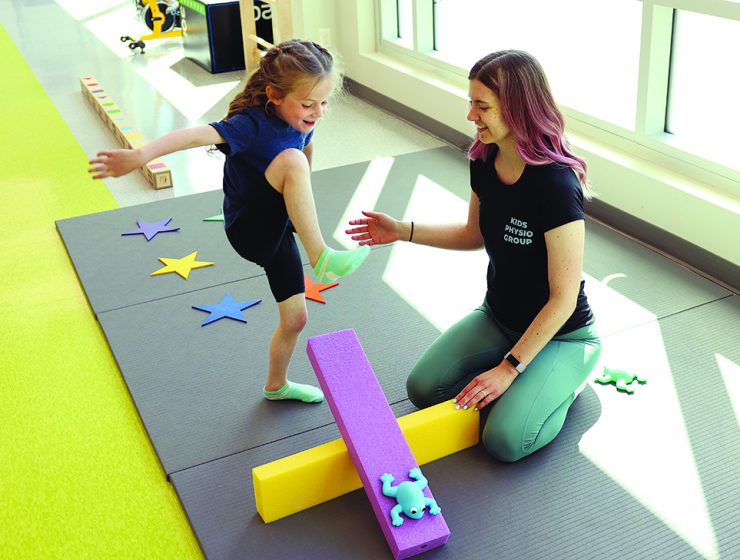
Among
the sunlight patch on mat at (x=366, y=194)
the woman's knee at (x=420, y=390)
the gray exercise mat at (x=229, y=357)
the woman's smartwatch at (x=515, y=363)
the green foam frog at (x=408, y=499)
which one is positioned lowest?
the sunlight patch on mat at (x=366, y=194)

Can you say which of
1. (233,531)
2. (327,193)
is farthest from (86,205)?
(233,531)

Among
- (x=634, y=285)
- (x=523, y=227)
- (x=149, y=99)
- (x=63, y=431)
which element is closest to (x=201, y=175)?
(x=149, y=99)

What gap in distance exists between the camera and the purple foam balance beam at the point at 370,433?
188cm

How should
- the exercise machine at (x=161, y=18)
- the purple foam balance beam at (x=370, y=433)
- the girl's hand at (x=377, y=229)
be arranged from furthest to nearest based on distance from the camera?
the exercise machine at (x=161, y=18) < the girl's hand at (x=377, y=229) < the purple foam balance beam at (x=370, y=433)

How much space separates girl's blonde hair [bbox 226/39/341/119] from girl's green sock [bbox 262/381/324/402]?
30.5 inches

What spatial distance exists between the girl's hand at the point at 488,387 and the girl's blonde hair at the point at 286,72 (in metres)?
0.81

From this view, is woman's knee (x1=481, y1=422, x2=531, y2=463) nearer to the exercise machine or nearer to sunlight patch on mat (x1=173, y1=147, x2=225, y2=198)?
sunlight patch on mat (x1=173, y1=147, x2=225, y2=198)

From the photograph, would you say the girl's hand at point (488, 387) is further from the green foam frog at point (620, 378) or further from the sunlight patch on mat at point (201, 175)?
the sunlight patch on mat at point (201, 175)

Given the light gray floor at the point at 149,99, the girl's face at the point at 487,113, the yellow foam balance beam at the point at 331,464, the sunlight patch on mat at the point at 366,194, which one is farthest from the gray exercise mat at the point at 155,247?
the girl's face at the point at 487,113

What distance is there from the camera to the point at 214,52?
5.78 m

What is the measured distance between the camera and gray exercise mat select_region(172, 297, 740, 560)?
1913mm

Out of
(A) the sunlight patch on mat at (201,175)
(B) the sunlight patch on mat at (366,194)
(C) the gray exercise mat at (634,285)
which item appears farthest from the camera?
(A) the sunlight patch on mat at (201,175)

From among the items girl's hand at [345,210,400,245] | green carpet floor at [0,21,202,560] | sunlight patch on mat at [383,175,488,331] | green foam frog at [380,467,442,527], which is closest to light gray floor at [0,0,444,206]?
green carpet floor at [0,21,202,560]

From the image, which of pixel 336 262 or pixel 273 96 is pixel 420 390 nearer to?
pixel 336 262
